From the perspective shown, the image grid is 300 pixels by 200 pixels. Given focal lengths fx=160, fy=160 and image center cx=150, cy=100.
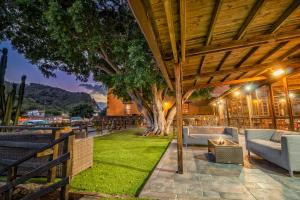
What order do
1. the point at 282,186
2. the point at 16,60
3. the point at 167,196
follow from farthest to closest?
1. the point at 16,60
2. the point at 282,186
3. the point at 167,196

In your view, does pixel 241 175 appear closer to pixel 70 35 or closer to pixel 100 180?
pixel 100 180

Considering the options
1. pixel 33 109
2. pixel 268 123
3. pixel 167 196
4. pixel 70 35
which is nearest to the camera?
pixel 167 196

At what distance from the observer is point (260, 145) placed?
12.2 feet

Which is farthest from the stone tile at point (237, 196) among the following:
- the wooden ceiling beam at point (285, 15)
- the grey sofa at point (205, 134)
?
the grey sofa at point (205, 134)

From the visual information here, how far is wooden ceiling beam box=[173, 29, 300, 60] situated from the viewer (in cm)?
324

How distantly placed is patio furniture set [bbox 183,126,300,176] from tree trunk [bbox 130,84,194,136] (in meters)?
3.33

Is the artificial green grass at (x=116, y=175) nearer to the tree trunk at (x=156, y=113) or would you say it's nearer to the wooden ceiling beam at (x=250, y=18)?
the wooden ceiling beam at (x=250, y=18)

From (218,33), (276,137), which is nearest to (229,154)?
(276,137)

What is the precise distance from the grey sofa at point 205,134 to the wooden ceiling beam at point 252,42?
119 inches

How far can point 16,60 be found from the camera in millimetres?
111062

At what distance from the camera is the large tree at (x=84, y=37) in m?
5.70

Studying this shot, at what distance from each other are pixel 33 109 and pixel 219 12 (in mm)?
38712

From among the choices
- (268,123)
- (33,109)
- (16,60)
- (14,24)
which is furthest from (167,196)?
(16,60)

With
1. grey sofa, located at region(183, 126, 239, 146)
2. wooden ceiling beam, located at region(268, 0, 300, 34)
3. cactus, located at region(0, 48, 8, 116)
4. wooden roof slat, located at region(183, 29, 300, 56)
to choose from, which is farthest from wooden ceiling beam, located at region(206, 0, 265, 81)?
cactus, located at region(0, 48, 8, 116)
